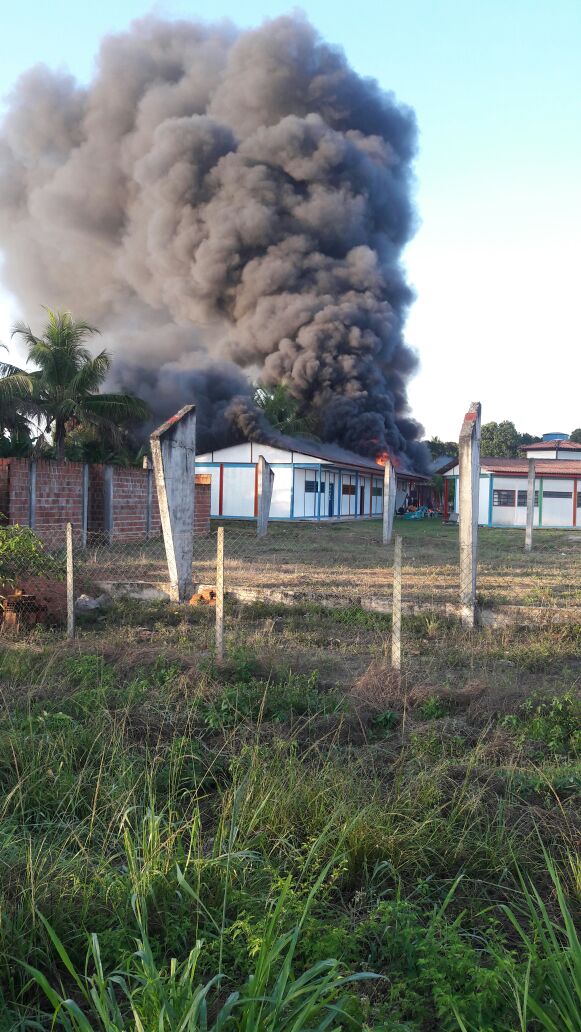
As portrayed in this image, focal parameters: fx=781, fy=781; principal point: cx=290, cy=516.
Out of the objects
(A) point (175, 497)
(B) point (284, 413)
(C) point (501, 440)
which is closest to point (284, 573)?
(A) point (175, 497)

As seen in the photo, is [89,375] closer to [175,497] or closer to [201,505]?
[201,505]

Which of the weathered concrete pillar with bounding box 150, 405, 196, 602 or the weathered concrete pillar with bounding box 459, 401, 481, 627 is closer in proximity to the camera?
the weathered concrete pillar with bounding box 459, 401, 481, 627

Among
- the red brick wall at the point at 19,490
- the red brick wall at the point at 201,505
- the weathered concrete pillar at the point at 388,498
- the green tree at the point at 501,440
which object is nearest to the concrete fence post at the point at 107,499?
the red brick wall at the point at 19,490

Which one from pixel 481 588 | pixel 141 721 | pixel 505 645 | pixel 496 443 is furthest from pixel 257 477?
pixel 496 443

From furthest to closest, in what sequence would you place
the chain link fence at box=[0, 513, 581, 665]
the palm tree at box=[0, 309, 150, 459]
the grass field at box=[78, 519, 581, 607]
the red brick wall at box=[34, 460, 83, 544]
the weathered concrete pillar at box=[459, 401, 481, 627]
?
the palm tree at box=[0, 309, 150, 459] → the red brick wall at box=[34, 460, 83, 544] → the grass field at box=[78, 519, 581, 607] → the chain link fence at box=[0, 513, 581, 665] → the weathered concrete pillar at box=[459, 401, 481, 627]

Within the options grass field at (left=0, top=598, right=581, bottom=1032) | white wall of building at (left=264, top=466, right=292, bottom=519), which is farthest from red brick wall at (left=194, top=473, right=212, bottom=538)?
grass field at (left=0, top=598, right=581, bottom=1032)

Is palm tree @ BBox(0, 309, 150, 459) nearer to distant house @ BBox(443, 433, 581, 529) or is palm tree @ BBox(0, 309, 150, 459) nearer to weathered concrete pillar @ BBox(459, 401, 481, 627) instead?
distant house @ BBox(443, 433, 581, 529)

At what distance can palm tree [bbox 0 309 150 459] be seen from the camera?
23.6m

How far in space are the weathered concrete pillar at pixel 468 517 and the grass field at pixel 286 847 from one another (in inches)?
65.4

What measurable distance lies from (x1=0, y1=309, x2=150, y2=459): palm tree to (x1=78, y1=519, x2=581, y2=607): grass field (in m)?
7.32

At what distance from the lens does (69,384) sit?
24.1 metres

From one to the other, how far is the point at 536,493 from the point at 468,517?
2428 centimetres

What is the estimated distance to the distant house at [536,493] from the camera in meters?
30.2

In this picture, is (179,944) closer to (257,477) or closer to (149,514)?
(149,514)
